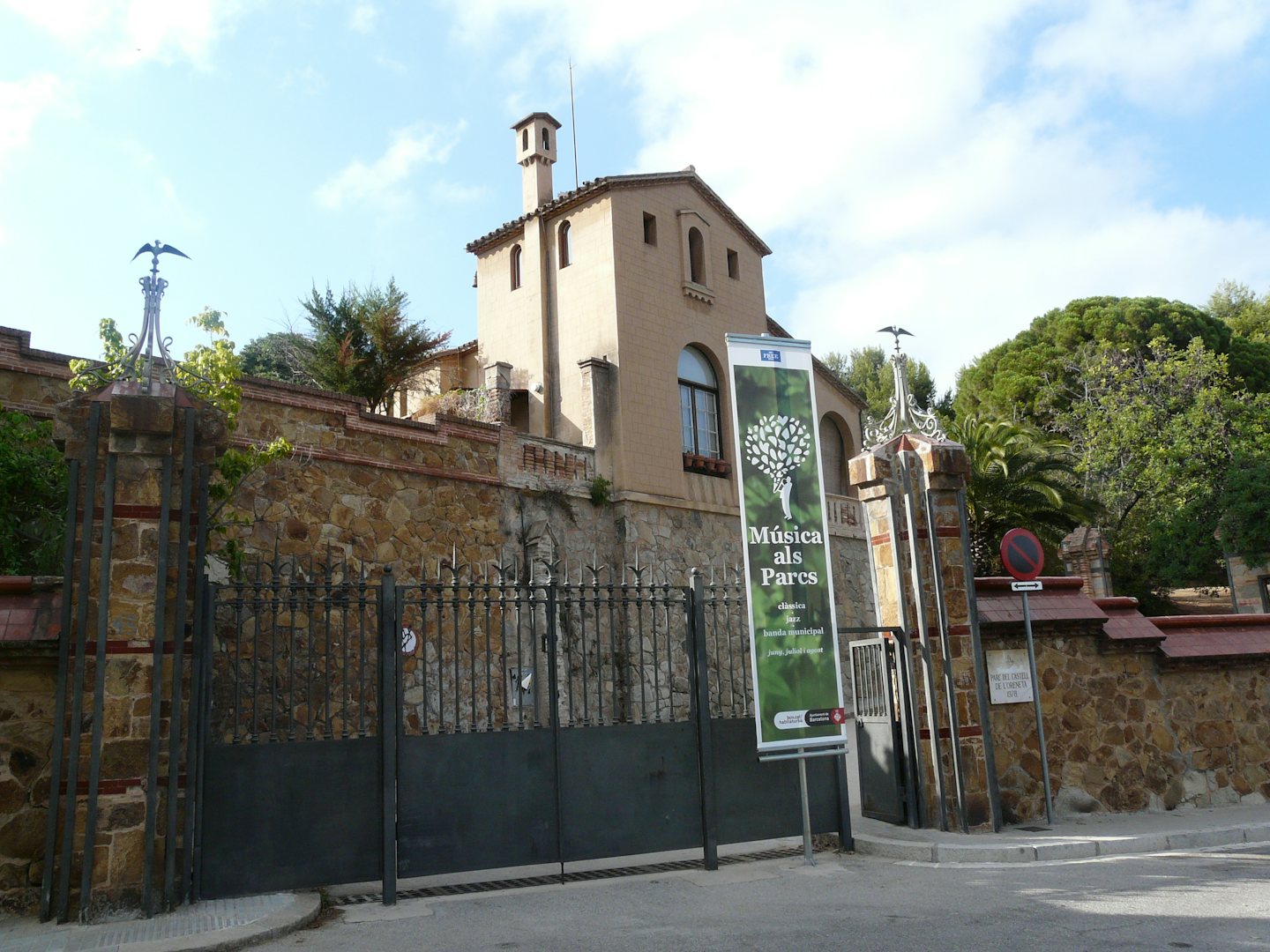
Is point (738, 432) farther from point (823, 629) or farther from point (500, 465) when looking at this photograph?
point (500, 465)

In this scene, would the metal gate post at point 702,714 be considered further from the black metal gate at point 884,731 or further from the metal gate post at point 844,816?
the black metal gate at point 884,731

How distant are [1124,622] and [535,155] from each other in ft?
49.9

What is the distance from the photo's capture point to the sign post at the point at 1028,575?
10.2 m

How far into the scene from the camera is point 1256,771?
11906mm

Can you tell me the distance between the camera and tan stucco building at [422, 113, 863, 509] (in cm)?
1927

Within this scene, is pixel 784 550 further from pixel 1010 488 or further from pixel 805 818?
pixel 1010 488

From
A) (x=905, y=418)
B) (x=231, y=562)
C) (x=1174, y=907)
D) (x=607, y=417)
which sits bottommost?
(x=1174, y=907)

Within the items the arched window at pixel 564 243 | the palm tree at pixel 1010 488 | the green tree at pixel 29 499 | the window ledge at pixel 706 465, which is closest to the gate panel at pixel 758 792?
the green tree at pixel 29 499

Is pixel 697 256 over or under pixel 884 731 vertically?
over

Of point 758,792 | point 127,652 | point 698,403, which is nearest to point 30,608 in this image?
point 127,652

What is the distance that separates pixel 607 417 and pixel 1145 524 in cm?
1802

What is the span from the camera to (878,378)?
47.5m

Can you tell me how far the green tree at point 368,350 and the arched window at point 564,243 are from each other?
2.90 meters

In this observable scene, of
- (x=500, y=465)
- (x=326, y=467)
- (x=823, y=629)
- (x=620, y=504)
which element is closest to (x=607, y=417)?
(x=620, y=504)
